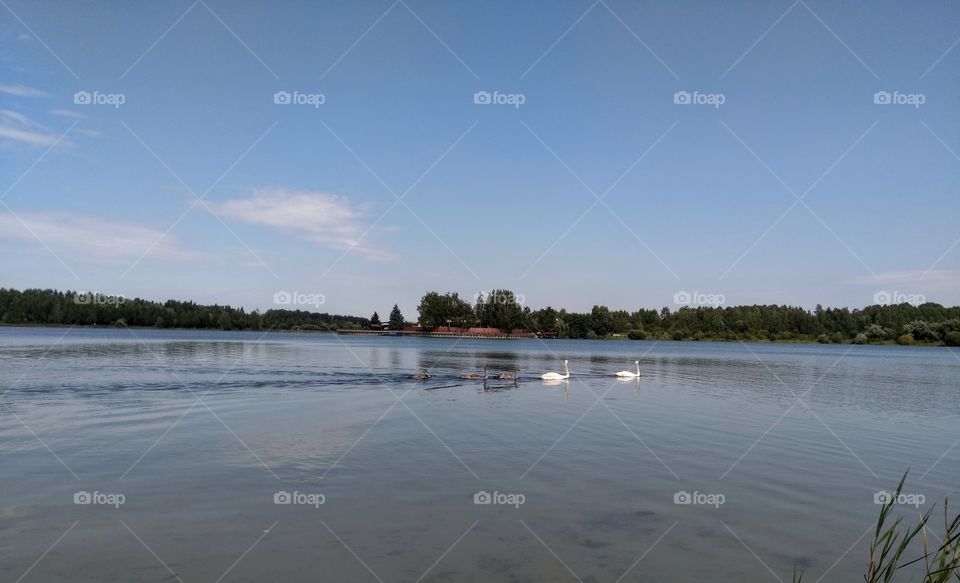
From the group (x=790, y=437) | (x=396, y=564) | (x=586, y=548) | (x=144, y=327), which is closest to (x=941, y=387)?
(x=790, y=437)

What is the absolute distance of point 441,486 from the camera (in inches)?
489

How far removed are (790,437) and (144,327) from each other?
170814mm

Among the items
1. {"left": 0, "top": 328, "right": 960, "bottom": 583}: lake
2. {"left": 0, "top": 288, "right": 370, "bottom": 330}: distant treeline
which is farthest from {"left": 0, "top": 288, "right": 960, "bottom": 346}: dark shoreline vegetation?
{"left": 0, "top": 328, "right": 960, "bottom": 583}: lake

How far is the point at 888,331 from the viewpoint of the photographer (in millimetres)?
135500
